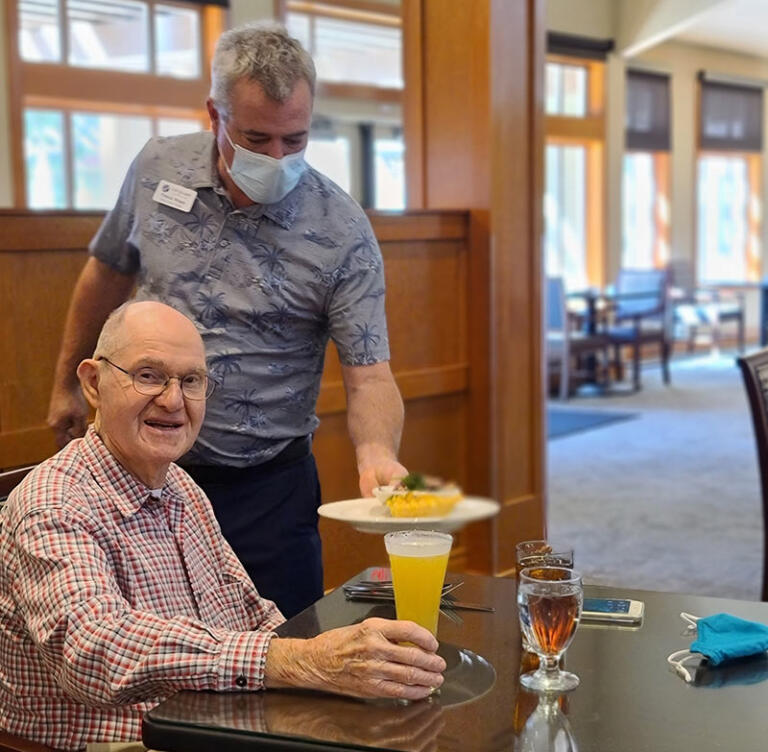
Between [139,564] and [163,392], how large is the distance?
23cm

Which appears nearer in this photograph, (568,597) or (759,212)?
(568,597)

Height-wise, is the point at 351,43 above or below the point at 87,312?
above

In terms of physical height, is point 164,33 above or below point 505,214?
above

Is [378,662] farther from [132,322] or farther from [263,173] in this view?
[263,173]

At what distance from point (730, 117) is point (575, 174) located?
9.25 feet

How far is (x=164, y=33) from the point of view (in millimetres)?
7371

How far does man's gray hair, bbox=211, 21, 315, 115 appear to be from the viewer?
6.42ft

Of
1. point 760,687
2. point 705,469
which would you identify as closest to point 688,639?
point 760,687

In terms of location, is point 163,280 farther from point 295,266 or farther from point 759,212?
point 759,212

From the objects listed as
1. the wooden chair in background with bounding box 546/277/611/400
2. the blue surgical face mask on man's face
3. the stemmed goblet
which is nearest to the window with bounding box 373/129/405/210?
the wooden chair in background with bounding box 546/277/611/400

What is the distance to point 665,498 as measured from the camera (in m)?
5.89

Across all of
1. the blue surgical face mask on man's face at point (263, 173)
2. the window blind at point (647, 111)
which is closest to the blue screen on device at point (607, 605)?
the blue surgical face mask on man's face at point (263, 173)

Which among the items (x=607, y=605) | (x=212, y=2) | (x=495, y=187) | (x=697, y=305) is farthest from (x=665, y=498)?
(x=697, y=305)

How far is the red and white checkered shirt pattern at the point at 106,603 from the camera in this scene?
1.38 metres
